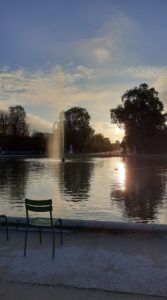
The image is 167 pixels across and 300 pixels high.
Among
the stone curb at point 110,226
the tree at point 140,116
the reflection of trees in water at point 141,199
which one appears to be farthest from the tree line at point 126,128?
the stone curb at point 110,226

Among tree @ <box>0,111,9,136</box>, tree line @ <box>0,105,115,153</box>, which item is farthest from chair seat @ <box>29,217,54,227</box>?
tree @ <box>0,111,9,136</box>

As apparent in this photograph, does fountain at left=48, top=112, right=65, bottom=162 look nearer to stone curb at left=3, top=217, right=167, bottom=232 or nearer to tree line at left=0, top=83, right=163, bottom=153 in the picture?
tree line at left=0, top=83, right=163, bottom=153

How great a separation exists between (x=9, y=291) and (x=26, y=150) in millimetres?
90143

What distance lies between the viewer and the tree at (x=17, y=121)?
96.1 metres

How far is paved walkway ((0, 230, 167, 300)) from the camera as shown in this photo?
436cm

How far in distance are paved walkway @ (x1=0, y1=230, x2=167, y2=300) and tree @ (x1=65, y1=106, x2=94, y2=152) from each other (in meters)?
91.3

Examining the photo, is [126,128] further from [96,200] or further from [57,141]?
[96,200]

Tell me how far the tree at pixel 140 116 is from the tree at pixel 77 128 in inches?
850

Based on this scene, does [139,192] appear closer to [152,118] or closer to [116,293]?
[116,293]

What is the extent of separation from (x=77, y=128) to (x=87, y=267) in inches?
3876

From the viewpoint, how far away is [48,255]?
225 inches

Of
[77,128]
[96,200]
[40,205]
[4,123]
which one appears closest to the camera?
[40,205]

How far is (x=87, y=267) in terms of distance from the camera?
17.0ft

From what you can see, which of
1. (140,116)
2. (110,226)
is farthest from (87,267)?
(140,116)
